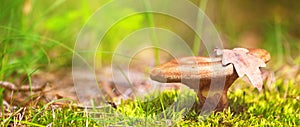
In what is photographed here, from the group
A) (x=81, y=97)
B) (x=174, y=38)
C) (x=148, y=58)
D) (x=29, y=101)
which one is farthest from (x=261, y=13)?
(x=29, y=101)

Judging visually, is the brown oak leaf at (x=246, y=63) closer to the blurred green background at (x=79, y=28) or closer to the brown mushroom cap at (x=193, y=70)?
the brown mushroom cap at (x=193, y=70)

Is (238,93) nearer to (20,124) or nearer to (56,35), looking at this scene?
(20,124)

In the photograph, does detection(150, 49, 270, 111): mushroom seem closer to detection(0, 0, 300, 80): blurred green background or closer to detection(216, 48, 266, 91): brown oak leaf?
detection(216, 48, 266, 91): brown oak leaf

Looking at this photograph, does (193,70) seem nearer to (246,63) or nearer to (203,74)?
(203,74)

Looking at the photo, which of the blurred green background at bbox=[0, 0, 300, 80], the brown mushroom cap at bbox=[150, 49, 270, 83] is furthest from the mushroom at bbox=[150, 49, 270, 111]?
the blurred green background at bbox=[0, 0, 300, 80]

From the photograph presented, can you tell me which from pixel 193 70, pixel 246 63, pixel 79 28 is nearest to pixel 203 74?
pixel 193 70

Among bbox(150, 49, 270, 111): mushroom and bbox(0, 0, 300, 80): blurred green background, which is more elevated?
bbox(0, 0, 300, 80): blurred green background
